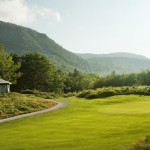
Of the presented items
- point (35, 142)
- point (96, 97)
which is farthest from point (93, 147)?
point (96, 97)

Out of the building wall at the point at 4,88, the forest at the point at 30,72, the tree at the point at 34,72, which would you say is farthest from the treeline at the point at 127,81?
the building wall at the point at 4,88

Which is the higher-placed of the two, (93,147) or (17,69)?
(17,69)

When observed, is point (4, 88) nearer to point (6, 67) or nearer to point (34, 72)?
point (6, 67)

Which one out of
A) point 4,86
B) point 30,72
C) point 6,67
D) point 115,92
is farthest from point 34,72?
point 115,92

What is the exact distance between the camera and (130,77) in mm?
153750

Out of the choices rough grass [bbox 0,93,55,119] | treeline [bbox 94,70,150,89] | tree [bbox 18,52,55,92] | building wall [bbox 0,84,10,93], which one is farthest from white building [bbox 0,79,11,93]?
treeline [bbox 94,70,150,89]

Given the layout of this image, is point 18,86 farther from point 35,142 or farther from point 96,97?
point 35,142

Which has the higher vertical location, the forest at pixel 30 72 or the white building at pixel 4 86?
the forest at pixel 30 72

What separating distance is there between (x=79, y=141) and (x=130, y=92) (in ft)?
198

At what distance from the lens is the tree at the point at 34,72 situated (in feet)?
372

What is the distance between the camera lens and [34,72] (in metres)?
114

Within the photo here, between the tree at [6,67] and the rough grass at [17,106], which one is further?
the tree at [6,67]

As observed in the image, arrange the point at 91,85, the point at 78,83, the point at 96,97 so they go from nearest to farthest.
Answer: the point at 96,97, the point at 78,83, the point at 91,85

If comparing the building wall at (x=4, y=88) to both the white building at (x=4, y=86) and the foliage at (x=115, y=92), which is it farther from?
the foliage at (x=115, y=92)
